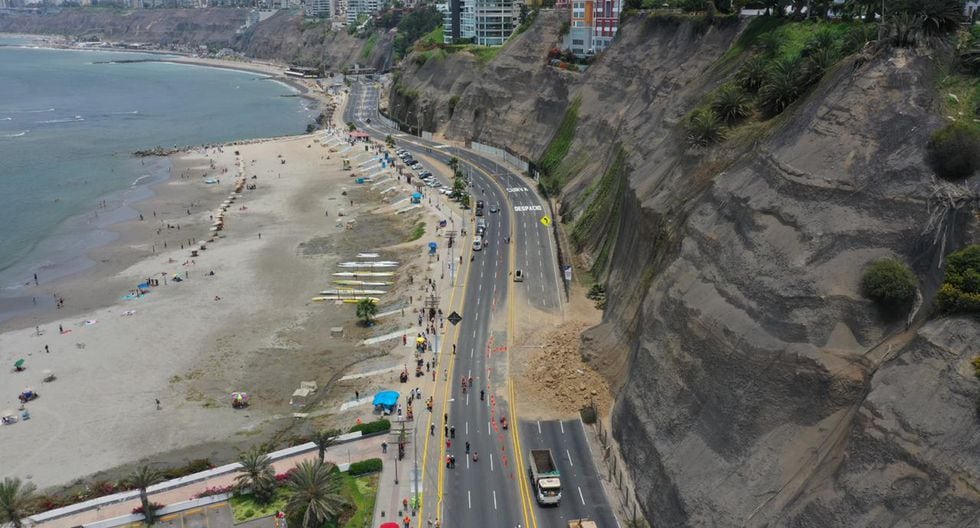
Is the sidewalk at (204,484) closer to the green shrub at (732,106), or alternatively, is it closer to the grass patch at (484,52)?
the green shrub at (732,106)

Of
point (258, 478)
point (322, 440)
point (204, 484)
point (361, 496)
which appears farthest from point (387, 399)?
point (204, 484)

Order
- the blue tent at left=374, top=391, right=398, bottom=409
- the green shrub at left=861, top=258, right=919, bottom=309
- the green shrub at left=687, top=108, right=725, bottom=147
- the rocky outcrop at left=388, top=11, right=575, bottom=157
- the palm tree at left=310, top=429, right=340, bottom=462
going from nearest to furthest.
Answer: the green shrub at left=861, top=258, right=919, bottom=309, the palm tree at left=310, top=429, right=340, bottom=462, the blue tent at left=374, top=391, right=398, bottom=409, the green shrub at left=687, top=108, right=725, bottom=147, the rocky outcrop at left=388, top=11, right=575, bottom=157

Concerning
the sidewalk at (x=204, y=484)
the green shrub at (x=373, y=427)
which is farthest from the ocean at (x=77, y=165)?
the green shrub at (x=373, y=427)

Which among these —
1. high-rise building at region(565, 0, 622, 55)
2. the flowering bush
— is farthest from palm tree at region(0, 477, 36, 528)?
high-rise building at region(565, 0, 622, 55)

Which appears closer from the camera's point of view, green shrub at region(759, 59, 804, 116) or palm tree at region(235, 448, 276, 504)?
palm tree at region(235, 448, 276, 504)

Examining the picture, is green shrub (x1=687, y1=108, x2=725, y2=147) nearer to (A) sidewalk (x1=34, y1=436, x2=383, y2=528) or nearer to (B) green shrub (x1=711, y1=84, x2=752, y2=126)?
(B) green shrub (x1=711, y1=84, x2=752, y2=126)

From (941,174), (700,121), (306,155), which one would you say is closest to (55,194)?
(306,155)
